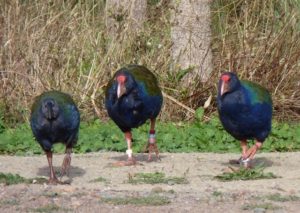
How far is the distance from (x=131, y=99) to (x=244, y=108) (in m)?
1.26

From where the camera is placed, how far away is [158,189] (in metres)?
9.12

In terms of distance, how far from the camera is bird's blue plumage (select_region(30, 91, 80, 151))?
9.59 metres

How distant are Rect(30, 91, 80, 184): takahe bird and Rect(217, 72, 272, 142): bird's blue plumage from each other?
167cm

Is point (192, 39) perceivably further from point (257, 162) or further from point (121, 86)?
point (121, 86)

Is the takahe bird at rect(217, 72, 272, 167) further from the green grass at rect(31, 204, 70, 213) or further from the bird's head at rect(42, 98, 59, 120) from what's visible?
the green grass at rect(31, 204, 70, 213)

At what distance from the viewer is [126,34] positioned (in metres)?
14.9

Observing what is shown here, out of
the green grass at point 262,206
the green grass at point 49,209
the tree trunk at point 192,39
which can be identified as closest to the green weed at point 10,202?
the green grass at point 49,209

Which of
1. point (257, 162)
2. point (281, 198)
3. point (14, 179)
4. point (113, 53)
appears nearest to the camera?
point (281, 198)

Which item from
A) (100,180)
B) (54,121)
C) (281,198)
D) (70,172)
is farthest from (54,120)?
→ (281,198)

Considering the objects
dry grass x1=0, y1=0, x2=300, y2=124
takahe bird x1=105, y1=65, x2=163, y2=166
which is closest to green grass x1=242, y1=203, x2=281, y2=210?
takahe bird x1=105, y1=65, x2=163, y2=166

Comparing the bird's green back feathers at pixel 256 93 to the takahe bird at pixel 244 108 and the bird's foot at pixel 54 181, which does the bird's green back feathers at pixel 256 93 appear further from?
the bird's foot at pixel 54 181

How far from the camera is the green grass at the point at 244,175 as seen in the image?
9.84 meters

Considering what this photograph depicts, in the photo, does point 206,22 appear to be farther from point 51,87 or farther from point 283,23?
point 51,87

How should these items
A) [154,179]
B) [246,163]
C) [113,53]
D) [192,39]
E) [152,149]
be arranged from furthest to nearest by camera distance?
[192,39] < [113,53] < [152,149] < [246,163] < [154,179]
